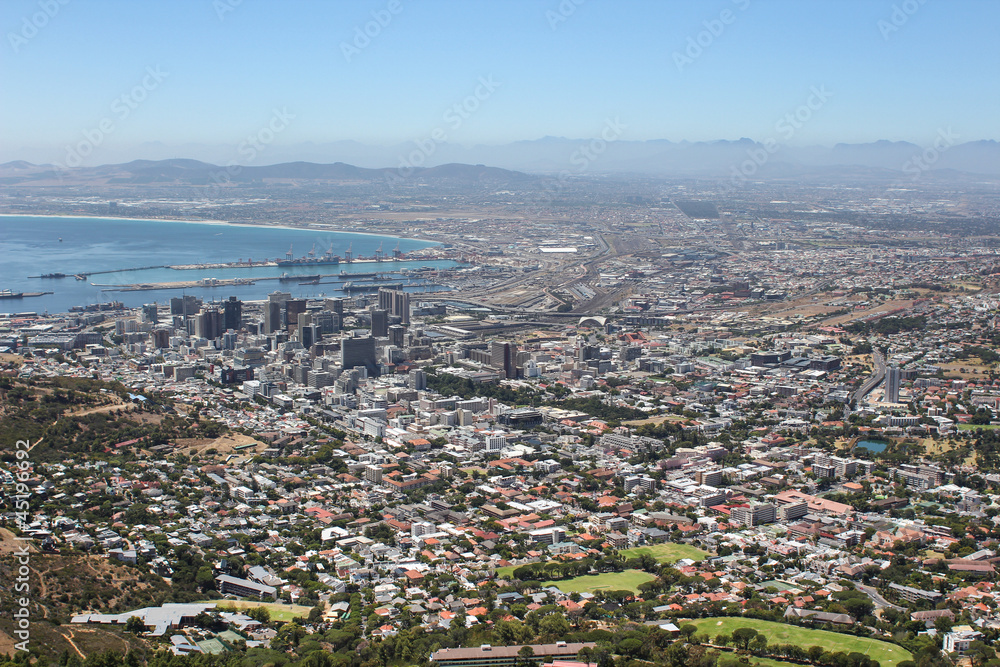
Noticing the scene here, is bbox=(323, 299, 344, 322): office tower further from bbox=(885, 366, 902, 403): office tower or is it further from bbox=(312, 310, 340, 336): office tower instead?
bbox=(885, 366, 902, 403): office tower

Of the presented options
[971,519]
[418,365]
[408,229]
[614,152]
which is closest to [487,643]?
[971,519]

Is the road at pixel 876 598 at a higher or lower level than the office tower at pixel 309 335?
lower

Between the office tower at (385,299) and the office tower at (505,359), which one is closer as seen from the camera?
the office tower at (505,359)

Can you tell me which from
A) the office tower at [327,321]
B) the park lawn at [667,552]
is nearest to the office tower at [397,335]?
the office tower at [327,321]

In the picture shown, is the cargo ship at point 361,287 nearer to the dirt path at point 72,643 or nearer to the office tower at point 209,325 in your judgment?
the office tower at point 209,325

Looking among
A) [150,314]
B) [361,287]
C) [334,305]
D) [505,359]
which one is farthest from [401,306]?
[361,287]
